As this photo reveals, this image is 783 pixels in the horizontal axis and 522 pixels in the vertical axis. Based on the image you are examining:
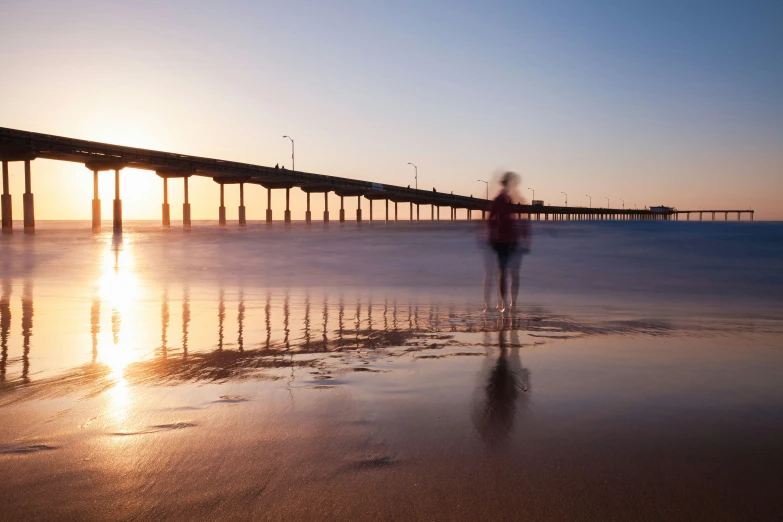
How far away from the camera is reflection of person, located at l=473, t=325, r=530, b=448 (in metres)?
3.58

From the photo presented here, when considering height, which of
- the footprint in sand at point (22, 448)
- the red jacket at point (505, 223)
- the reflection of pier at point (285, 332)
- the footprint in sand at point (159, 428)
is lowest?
the reflection of pier at point (285, 332)

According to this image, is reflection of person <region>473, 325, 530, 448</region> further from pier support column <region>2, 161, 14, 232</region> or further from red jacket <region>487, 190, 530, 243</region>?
pier support column <region>2, 161, 14, 232</region>

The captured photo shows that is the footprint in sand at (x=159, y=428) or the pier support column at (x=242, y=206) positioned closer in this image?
the footprint in sand at (x=159, y=428)

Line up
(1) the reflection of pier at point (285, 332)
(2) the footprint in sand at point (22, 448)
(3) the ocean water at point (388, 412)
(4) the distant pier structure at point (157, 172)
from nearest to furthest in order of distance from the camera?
(3) the ocean water at point (388, 412) < (2) the footprint in sand at point (22, 448) < (1) the reflection of pier at point (285, 332) < (4) the distant pier structure at point (157, 172)

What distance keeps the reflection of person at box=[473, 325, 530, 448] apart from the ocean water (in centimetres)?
2

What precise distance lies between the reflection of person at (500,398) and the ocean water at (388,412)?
0.02 m

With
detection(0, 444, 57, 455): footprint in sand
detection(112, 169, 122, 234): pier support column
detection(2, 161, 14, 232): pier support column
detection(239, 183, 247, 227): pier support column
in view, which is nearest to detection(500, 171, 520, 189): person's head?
detection(0, 444, 57, 455): footprint in sand

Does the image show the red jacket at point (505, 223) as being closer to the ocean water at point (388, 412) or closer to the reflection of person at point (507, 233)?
the reflection of person at point (507, 233)

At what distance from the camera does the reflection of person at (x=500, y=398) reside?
3582 millimetres

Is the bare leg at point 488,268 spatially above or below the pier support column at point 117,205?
below

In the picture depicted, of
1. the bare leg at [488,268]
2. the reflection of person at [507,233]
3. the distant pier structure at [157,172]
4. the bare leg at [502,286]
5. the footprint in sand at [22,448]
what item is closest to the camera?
the footprint in sand at [22,448]

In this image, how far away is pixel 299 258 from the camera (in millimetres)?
25062

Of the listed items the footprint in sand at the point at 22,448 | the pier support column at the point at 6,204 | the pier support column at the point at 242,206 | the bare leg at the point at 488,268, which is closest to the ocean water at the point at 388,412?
the footprint in sand at the point at 22,448

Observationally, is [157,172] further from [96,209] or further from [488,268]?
[488,268]
